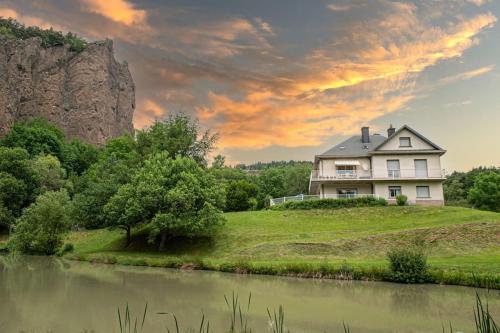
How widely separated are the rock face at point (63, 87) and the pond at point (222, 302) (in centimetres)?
6789

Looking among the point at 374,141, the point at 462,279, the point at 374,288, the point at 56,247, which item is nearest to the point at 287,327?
the point at 374,288

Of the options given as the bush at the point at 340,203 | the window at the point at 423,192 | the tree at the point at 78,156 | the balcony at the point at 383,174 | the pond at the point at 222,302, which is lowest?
the pond at the point at 222,302

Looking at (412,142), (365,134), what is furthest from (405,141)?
(365,134)

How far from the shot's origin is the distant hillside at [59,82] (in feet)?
252

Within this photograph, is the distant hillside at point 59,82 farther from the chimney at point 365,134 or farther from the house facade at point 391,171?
the chimney at point 365,134

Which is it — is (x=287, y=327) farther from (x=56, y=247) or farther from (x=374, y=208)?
(x=56, y=247)

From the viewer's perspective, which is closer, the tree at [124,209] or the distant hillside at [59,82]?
the tree at [124,209]

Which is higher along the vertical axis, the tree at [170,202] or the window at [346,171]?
the window at [346,171]

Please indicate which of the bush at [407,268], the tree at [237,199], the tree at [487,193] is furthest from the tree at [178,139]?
the tree at [487,193]

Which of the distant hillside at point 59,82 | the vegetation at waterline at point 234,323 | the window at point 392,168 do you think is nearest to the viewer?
the vegetation at waterline at point 234,323

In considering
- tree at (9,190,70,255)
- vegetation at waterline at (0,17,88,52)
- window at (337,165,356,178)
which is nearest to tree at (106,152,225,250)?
tree at (9,190,70,255)

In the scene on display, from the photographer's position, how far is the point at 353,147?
41.3 metres

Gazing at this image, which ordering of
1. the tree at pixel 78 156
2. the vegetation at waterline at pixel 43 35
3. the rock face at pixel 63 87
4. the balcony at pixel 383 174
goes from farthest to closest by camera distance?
the vegetation at waterline at pixel 43 35 < the rock face at pixel 63 87 < the tree at pixel 78 156 < the balcony at pixel 383 174

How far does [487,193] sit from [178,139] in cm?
4211
